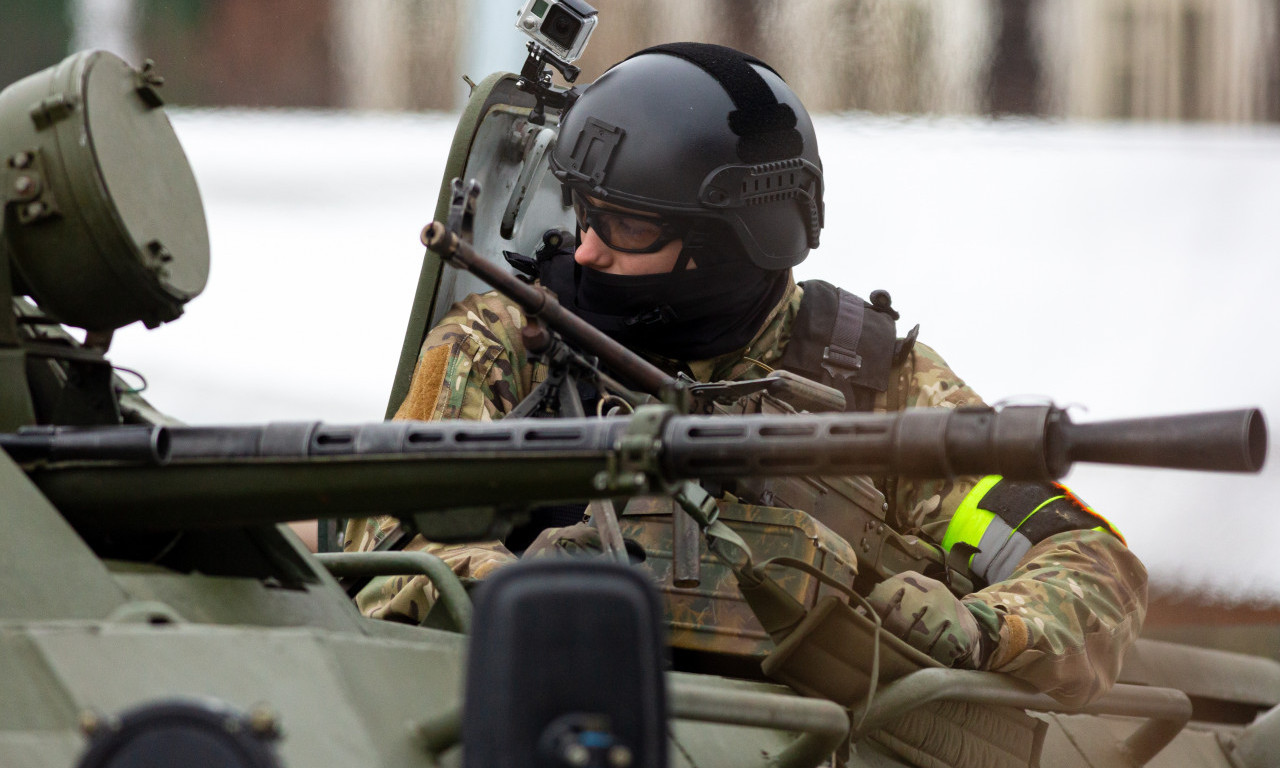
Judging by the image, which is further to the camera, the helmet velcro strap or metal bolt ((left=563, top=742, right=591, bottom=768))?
the helmet velcro strap

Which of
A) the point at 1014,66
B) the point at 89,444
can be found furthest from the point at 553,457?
the point at 1014,66

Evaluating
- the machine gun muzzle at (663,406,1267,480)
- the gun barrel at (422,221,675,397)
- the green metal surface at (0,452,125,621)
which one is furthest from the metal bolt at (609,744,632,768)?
the gun barrel at (422,221,675,397)

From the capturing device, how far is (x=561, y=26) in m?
4.50

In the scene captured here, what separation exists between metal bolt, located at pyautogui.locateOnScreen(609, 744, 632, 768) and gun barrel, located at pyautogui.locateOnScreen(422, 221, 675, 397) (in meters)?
1.31

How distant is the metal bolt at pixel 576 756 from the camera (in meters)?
1.72

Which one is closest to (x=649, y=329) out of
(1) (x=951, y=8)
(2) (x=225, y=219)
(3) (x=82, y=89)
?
(3) (x=82, y=89)

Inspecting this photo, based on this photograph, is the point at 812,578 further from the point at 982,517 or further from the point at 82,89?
the point at 82,89

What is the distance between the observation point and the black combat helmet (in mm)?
4199

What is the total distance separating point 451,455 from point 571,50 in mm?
2272

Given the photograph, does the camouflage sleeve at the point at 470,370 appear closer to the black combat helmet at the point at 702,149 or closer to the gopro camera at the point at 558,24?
the black combat helmet at the point at 702,149

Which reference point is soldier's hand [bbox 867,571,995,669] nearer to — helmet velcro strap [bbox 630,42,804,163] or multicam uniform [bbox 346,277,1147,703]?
multicam uniform [bbox 346,277,1147,703]

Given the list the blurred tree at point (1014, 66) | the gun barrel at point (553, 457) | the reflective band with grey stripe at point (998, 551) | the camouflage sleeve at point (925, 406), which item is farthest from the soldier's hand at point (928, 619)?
the blurred tree at point (1014, 66)

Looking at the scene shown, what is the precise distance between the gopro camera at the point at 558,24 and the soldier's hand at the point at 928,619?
5.68ft

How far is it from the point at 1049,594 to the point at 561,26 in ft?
5.97
